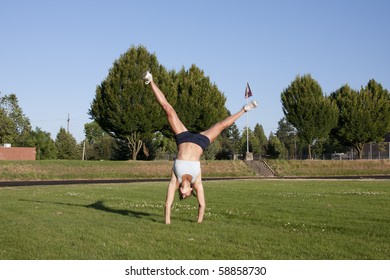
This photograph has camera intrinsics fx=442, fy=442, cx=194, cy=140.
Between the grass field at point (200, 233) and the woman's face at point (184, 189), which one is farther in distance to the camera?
the woman's face at point (184, 189)

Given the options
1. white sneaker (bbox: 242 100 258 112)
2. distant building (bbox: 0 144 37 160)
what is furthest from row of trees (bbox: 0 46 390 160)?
white sneaker (bbox: 242 100 258 112)

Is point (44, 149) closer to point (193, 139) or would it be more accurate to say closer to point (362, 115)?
point (362, 115)

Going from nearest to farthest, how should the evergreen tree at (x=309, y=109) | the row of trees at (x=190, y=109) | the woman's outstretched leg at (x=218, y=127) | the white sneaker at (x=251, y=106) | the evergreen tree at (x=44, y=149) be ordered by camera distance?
the woman's outstretched leg at (x=218, y=127) → the white sneaker at (x=251, y=106) → the row of trees at (x=190, y=109) → the evergreen tree at (x=309, y=109) → the evergreen tree at (x=44, y=149)

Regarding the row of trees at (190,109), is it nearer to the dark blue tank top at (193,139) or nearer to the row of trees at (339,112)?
the row of trees at (339,112)

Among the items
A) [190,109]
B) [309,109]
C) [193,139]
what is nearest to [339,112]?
[309,109]

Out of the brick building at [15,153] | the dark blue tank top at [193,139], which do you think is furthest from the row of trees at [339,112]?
the dark blue tank top at [193,139]

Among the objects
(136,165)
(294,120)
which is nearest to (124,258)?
(136,165)

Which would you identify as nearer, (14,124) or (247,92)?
(247,92)

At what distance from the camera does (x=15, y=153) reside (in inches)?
2584

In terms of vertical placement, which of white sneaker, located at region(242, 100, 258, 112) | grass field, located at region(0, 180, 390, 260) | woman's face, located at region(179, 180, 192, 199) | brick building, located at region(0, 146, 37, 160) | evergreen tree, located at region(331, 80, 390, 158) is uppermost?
evergreen tree, located at region(331, 80, 390, 158)

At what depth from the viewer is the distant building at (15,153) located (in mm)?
64575

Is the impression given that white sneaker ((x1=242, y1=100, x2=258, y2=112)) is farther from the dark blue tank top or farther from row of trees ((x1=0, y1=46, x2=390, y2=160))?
row of trees ((x1=0, y1=46, x2=390, y2=160))

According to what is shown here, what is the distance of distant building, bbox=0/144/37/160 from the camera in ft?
212

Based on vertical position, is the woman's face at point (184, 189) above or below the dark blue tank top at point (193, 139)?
below
